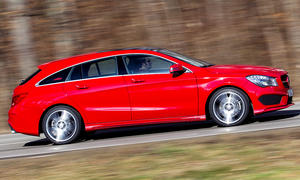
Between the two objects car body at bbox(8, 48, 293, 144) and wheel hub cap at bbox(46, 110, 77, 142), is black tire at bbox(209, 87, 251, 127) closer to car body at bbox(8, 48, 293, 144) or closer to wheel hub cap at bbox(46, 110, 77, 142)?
car body at bbox(8, 48, 293, 144)

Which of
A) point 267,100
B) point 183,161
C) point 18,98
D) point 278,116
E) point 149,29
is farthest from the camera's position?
point 149,29

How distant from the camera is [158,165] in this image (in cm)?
648

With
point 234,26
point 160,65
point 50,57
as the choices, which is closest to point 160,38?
point 234,26

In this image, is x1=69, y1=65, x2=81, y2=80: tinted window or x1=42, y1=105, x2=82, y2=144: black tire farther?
x1=69, y1=65, x2=81, y2=80: tinted window

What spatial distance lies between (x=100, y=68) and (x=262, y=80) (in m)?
2.93

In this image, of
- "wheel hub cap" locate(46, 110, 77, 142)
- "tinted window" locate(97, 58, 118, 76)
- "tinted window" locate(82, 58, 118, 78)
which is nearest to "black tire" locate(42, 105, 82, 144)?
"wheel hub cap" locate(46, 110, 77, 142)

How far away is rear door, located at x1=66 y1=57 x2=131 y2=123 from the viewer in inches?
357

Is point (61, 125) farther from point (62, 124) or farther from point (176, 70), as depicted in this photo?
point (176, 70)

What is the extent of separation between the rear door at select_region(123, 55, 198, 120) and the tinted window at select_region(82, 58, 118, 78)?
356 millimetres

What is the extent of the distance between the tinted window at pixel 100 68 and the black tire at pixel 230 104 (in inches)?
73.9

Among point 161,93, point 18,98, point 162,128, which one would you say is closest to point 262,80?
point 161,93

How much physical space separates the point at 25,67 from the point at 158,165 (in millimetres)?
9659

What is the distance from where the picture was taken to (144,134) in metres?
9.59

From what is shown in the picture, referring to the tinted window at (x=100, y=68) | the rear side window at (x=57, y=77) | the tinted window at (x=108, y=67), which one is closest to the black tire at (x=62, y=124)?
the rear side window at (x=57, y=77)
